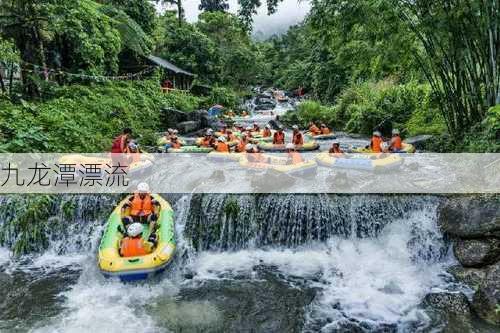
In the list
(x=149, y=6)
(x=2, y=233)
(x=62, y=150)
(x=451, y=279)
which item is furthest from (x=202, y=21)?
(x=451, y=279)

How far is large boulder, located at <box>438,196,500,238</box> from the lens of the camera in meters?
7.20

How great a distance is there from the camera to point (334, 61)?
17.2 meters

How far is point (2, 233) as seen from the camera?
914 cm

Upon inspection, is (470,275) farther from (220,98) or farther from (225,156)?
(220,98)

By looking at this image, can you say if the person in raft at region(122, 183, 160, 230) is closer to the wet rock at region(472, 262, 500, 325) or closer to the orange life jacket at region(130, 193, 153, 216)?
the orange life jacket at region(130, 193, 153, 216)

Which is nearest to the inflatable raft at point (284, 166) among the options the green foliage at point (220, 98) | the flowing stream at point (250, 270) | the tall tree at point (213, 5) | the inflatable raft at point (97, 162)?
the flowing stream at point (250, 270)

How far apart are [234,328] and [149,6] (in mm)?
23037

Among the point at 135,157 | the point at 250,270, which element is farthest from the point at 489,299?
the point at 135,157

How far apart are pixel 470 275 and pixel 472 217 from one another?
1009 millimetres

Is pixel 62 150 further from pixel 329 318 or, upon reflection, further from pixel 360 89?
pixel 360 89

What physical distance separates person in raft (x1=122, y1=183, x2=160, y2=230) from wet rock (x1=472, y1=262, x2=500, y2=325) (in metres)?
5.76

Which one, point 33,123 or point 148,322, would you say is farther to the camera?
point 33,123

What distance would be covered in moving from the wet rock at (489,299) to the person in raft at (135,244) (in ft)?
17.8

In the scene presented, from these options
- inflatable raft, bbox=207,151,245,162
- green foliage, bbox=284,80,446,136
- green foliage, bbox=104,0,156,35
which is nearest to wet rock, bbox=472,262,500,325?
inflatable raft, bbox=207,151,245,162
